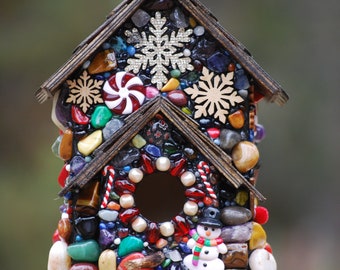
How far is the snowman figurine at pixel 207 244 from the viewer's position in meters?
2.80

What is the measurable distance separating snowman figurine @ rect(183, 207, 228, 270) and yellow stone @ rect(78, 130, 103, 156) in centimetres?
46

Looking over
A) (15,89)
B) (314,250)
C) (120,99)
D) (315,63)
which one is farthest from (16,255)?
(120,99)

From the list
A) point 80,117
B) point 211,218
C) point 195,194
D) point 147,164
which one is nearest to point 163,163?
point 147,164

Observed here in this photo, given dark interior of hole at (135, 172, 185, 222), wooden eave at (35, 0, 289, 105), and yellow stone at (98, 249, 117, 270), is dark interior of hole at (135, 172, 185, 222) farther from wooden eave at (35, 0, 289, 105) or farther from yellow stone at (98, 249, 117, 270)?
wooden eave at (35, 0, 289, 105)

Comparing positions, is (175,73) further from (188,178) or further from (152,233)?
(152,233)

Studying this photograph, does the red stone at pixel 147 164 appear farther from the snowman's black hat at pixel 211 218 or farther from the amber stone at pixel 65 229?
the amber stone at pixel 65 229

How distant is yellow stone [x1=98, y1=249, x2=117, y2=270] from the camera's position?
2762 mm

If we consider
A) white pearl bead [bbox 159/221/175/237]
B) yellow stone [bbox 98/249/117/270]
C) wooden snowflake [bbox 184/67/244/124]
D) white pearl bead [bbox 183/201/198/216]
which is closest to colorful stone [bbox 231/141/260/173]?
wooden snowflake [bbox 184/67/244/124]

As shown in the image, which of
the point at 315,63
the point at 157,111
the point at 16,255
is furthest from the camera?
the point at 315,63

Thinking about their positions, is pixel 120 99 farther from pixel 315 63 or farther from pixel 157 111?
pixel 315 63

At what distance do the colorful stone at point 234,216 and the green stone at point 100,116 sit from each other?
1.75 feet

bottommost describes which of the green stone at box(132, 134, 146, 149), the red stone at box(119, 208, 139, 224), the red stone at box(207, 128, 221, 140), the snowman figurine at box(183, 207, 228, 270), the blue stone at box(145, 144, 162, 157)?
the snowman figurine at box(183, 207, 228, 270)

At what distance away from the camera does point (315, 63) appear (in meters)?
6.37

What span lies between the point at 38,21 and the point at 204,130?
10.8 feet
